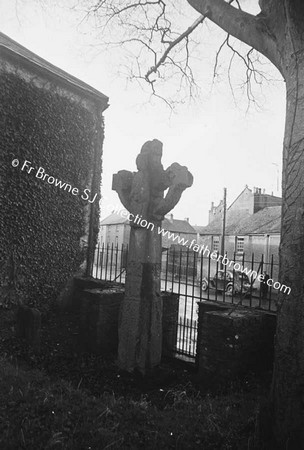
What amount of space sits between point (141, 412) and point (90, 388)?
1135 mm

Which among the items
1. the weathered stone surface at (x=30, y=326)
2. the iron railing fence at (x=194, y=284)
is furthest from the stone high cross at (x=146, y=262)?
the weathered stone surface at (x=30, y=326)

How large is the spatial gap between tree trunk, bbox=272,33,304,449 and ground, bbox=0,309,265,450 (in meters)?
0.41

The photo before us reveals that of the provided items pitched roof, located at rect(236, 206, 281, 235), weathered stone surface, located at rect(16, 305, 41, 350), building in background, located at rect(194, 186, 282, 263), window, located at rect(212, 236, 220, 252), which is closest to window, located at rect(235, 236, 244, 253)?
building in background, located at rect(194, 186, 282, 263)

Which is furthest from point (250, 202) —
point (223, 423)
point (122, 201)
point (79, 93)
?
Answer: point (223, 423)

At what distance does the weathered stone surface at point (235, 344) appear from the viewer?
434cm

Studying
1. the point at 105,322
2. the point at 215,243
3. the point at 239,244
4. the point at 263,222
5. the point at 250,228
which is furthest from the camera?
the point at 215,243

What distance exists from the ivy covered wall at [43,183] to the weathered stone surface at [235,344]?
4.86 m

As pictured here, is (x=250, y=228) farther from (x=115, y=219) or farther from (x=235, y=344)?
(x=235, y=344)

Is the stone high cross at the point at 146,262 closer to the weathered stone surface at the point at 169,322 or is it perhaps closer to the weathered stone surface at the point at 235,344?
the weathered stone surface at the point at 235,344

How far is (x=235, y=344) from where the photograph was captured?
433 cm

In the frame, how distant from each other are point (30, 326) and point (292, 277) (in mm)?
4777

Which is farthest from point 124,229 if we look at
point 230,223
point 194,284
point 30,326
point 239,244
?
point 30,326

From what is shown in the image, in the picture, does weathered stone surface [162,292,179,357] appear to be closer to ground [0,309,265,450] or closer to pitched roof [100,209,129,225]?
ground [0,309,265,450]

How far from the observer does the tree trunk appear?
2725 mm
